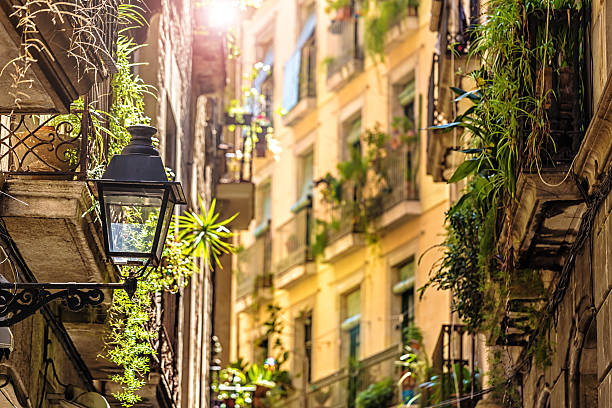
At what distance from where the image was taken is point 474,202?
11.7 m

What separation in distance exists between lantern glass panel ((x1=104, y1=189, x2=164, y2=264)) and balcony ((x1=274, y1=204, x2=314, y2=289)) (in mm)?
18676

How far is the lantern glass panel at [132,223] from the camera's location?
7613 millimetres

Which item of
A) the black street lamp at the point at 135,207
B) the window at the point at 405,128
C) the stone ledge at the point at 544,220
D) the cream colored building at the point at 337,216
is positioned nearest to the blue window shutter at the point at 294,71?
the cream colored building at the point at 337,216

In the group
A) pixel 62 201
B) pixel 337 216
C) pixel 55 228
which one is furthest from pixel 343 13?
pixel 62 201

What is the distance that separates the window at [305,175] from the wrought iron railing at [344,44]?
8.08 ft

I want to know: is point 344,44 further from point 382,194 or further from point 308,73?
point 382,194

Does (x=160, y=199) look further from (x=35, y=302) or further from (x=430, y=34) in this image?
(x=430, y=34)

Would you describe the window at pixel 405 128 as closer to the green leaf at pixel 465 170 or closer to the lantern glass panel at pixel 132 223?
the green leaf at pixel 465 170

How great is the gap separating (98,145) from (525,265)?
3540 millimetres

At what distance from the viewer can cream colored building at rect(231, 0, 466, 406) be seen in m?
22.7

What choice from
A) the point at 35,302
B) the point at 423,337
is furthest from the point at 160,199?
the point at 423,337

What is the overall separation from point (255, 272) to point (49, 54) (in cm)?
2153

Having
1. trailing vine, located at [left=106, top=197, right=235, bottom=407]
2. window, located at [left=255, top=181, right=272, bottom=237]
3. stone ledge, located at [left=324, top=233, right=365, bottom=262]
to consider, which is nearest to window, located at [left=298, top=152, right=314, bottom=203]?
window, located at [left=255, top=181, right=272, bottom=237]

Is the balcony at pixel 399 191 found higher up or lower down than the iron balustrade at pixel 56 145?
higher up
